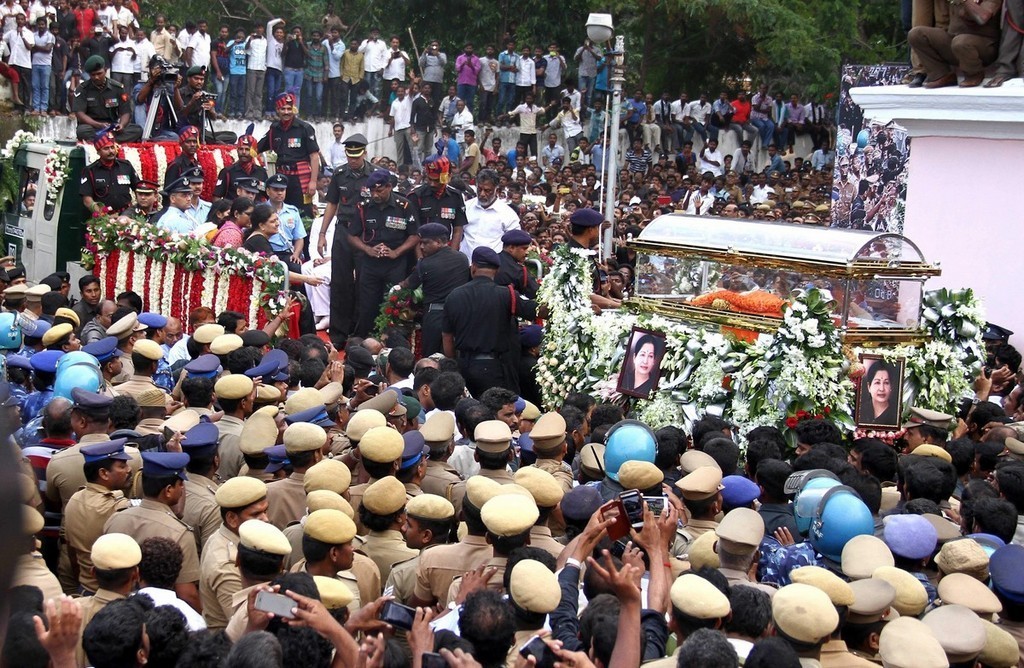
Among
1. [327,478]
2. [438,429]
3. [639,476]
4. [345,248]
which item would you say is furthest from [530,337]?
[327,478]

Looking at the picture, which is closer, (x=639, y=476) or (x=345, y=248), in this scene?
(x=639, y=476)

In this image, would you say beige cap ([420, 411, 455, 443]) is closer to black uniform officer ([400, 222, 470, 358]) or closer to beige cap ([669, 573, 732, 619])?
beige cap ([669, 573, 732, 619])

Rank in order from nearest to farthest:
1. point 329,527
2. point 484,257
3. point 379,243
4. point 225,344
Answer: point 329,527 < point 225,344 < point 484,257 < point 379,243

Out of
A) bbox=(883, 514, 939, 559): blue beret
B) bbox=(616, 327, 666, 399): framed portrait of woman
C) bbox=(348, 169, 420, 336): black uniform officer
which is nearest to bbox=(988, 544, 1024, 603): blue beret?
bbox=(883, 514, 939, 559): blue beret

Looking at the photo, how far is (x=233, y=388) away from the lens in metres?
7.67

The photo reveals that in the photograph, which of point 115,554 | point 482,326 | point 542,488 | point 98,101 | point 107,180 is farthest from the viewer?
point 98,101

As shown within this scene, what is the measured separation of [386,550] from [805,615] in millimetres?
2180

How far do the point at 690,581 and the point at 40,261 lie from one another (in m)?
12.1

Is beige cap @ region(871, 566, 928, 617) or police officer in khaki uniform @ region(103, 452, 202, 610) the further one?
police officer in khaki uniform @ region(103, 452, 202, 610)

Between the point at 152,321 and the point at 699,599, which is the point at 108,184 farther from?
the point at 699,599

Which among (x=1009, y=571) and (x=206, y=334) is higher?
(x=206, y=334)

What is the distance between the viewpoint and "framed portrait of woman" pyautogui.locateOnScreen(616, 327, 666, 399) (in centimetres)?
996

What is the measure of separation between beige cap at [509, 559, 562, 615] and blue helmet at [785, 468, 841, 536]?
182 cm

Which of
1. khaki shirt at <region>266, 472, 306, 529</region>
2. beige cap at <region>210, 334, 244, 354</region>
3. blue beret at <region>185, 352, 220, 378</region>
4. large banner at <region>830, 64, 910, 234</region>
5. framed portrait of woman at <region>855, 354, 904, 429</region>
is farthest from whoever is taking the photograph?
large banner at <region>830, 64, 910, 234</region>
